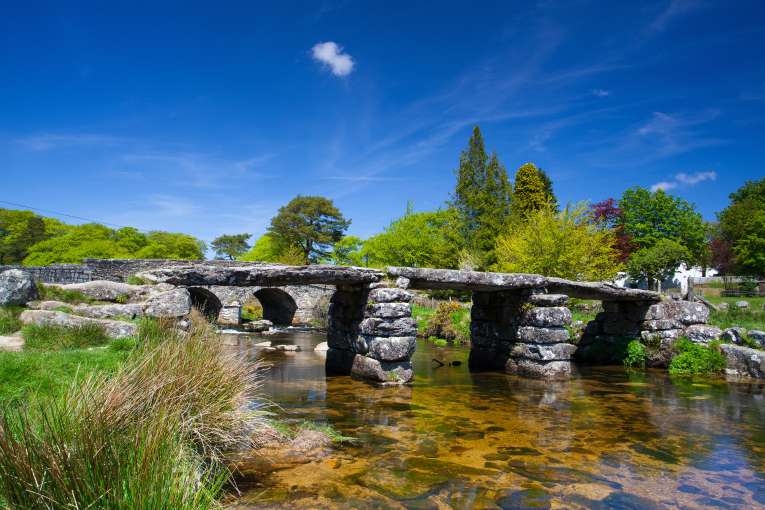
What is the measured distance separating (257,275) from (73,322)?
10.3 feet

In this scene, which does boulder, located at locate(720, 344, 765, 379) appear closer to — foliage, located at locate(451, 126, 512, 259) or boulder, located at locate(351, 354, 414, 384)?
boulder, located at locate(351, 354, 414, 384)

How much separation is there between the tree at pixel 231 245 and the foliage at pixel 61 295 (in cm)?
6589

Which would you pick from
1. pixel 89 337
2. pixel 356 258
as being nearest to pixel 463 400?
pixel 89 337

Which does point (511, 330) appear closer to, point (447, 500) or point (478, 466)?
point (478, 466)

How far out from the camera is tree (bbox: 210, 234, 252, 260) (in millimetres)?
74062

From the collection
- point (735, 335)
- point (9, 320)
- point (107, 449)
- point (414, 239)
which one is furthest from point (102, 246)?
point (107, 449)

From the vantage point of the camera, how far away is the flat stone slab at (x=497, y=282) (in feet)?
34.6

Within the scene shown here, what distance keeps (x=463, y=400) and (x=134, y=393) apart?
6927 millimetres

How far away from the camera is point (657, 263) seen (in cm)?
3644

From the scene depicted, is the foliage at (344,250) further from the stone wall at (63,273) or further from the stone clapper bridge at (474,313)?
the stone clapper bridge at (474,313)

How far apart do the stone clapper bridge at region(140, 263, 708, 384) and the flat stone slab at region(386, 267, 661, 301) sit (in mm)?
24

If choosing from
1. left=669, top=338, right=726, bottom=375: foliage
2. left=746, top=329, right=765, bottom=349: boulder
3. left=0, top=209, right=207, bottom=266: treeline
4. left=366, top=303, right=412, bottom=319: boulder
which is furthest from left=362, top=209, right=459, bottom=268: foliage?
left=366, top=303, right=412, bottom=319: boulder

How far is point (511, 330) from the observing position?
12.9 m

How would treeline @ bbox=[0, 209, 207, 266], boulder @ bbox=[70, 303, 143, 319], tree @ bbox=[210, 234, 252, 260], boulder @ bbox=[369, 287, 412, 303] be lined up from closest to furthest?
boulder @ bbox=[70, 303, 143, 319] → boulder @ bbox=[369, 287, 412, 303] → treeline @ bbox=[0, 209, 207, 266] → tree @ bbox=[210, 234, 252, 260]
